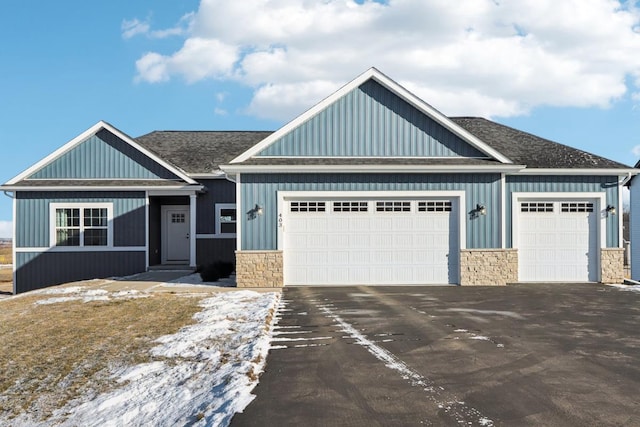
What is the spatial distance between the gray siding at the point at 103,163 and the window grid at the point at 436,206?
356 inches

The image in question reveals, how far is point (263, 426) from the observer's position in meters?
4.29

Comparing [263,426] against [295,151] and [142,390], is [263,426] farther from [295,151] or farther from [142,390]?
[295,151]

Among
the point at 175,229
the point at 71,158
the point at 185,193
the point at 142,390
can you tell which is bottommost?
the point at 142,390

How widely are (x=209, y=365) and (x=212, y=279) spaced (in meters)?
9.47

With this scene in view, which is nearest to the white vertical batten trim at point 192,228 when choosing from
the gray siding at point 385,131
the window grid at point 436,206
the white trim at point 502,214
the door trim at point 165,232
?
the door trim at point 165,232


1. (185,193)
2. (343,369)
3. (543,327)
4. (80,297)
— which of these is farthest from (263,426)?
(185,193)

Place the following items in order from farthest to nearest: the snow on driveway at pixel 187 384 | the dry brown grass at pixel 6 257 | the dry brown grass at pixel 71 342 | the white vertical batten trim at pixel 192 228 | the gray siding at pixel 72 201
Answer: the dry brown grass at pixel 6 257 → the white vertical batten trim at pixel 192 228 → the gray siding at pixel 72 201 → the dry brown grass at pixel 71 342 → the snow on driveway at pixel 187 384

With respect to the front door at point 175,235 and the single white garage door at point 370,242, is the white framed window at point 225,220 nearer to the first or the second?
the front door at point 175,235

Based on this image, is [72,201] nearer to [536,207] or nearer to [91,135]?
[91,135]

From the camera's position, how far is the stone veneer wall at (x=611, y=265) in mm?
15453

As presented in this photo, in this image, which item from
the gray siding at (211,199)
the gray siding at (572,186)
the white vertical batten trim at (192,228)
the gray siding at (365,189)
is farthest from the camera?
the gray siding at (211,199)

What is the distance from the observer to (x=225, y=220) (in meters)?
19.4

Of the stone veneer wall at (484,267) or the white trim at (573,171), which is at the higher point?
the white trim at (573,171)

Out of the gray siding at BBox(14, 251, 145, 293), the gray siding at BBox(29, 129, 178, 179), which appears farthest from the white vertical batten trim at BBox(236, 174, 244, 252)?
the gray siding at BBox(14, 251, 145, 293)
